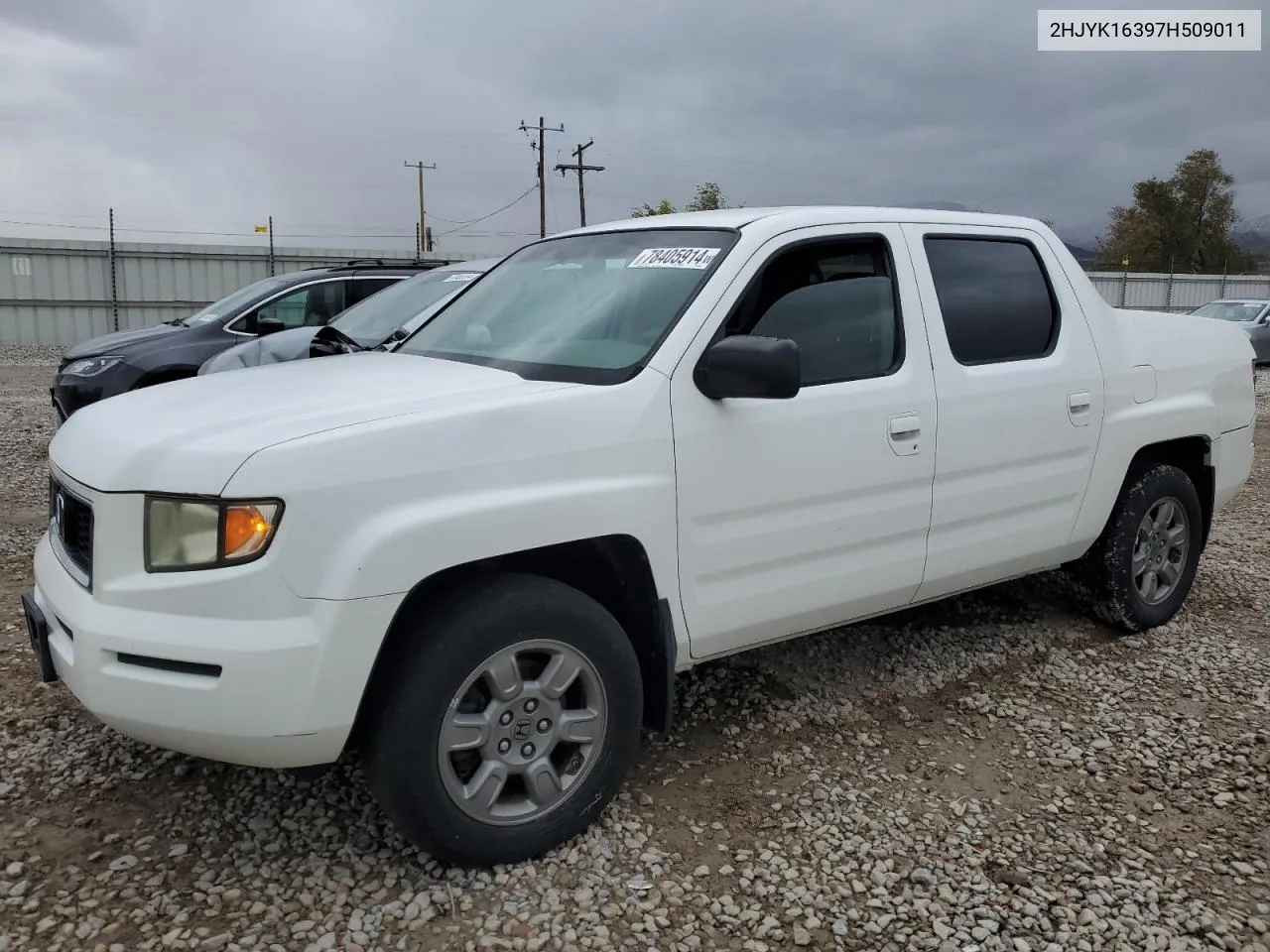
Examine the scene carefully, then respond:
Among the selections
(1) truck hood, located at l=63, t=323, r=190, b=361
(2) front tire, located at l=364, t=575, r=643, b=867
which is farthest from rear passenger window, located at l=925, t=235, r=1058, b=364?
(1) truck hood, located at l=63, t=323, r=190, b=361

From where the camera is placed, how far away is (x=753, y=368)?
2.86 metres

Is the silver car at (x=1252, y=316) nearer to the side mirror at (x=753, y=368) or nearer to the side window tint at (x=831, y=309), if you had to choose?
the side window tint at (x=831, y=309)

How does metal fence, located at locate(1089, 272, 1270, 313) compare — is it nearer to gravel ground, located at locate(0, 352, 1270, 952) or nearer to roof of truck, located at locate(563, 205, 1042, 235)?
roof of truck, located at locate(563, 205, 1042, 235)

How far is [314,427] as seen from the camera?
2520mm

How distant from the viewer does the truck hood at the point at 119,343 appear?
8.59 meters

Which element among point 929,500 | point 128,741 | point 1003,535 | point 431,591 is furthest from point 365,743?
point 1003,535

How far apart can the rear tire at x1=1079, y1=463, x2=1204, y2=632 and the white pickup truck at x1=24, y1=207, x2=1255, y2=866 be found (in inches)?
9.0

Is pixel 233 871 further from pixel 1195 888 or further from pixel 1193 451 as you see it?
pixel 1193 451

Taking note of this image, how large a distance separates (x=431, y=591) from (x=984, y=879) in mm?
1714

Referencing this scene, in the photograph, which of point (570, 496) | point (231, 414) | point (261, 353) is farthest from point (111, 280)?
point (570, 496)

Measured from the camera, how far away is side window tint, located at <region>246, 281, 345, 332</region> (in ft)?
30.2

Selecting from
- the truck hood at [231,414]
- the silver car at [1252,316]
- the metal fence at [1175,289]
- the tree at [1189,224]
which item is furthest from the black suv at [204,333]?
the tree at [1189,224]

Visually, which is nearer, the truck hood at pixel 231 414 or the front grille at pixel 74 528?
the truck hood at pixel 231 414

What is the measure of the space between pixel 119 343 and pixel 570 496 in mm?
7446
